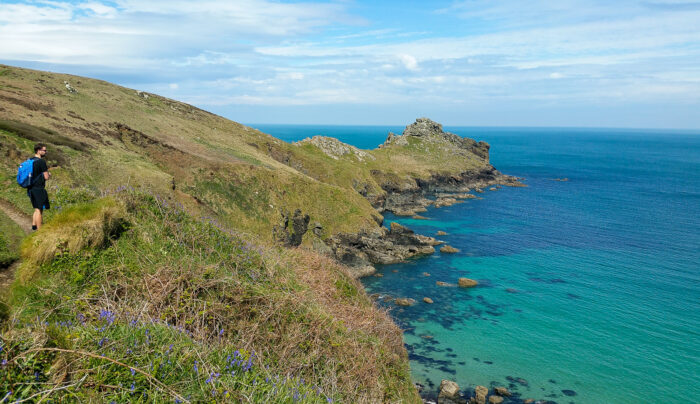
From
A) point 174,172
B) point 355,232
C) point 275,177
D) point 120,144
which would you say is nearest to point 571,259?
point 355,232

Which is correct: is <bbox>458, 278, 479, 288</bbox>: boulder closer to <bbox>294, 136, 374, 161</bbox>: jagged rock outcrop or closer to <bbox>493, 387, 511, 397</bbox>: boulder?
<bbox>493, 387, 511, 397</bbox>: boulder

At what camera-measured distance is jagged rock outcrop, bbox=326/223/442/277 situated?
5619cm

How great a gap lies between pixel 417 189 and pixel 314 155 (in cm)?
3289

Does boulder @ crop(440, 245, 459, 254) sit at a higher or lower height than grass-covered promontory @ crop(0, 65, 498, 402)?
lower

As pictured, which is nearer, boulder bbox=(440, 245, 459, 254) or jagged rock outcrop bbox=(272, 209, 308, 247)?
jagged rock outcrop bbox=(272, 209, 308, 247)

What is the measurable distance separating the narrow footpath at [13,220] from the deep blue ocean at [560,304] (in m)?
28.5

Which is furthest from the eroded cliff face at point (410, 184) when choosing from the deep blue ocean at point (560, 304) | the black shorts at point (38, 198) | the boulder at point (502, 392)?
the black shorts at point (38, 198)

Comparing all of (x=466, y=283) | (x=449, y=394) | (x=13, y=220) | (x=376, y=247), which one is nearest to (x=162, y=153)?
(x=376, y=247)

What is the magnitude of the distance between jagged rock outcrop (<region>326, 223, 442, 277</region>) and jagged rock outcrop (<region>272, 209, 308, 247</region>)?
466 cm

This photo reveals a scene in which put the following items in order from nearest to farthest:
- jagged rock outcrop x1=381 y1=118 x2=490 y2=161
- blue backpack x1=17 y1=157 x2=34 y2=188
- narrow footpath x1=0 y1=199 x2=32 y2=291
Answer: narrow footpath x1=0 y1=199 x2=32 y2=291
blue backpack x1=17 y1=157 x2=34 y2=188
jagged rock outcrop x1=381 y1=118 x2=490 y2=161

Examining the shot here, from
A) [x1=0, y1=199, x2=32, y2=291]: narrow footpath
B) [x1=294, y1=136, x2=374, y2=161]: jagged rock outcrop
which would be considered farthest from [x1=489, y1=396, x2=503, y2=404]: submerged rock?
[x1=294, y1=136, x2=374, y2=161]: jagged rock outcrop

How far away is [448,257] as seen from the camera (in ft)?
202

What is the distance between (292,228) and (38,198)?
44954 millimetres

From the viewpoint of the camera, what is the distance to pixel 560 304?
4575 cm
